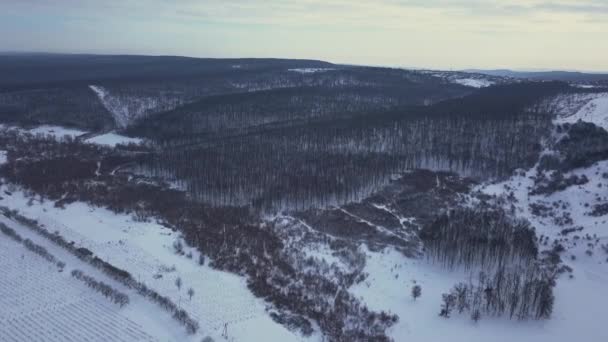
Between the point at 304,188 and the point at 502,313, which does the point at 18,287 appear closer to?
the point at 304,188

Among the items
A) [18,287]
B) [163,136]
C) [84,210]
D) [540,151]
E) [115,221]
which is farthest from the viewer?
[163,136]

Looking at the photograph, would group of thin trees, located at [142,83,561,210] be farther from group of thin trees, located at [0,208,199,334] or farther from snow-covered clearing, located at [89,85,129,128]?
snow-covered clearing, located at [89,85,129,128]

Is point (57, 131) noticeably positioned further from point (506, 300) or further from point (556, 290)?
point (556, 290)

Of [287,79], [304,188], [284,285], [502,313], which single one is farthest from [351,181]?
[287,79]

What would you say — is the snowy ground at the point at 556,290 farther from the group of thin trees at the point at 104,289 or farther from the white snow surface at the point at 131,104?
the white snow surface at the point at 131,104

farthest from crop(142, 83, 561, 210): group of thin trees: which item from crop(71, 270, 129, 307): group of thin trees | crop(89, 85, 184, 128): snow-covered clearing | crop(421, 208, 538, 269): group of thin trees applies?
crop(89, 85, 184, 128): snow-covered clearing

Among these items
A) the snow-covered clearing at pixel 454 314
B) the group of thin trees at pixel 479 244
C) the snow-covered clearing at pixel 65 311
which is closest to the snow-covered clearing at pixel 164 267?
the snow-covered clearing at pixel 65 311
